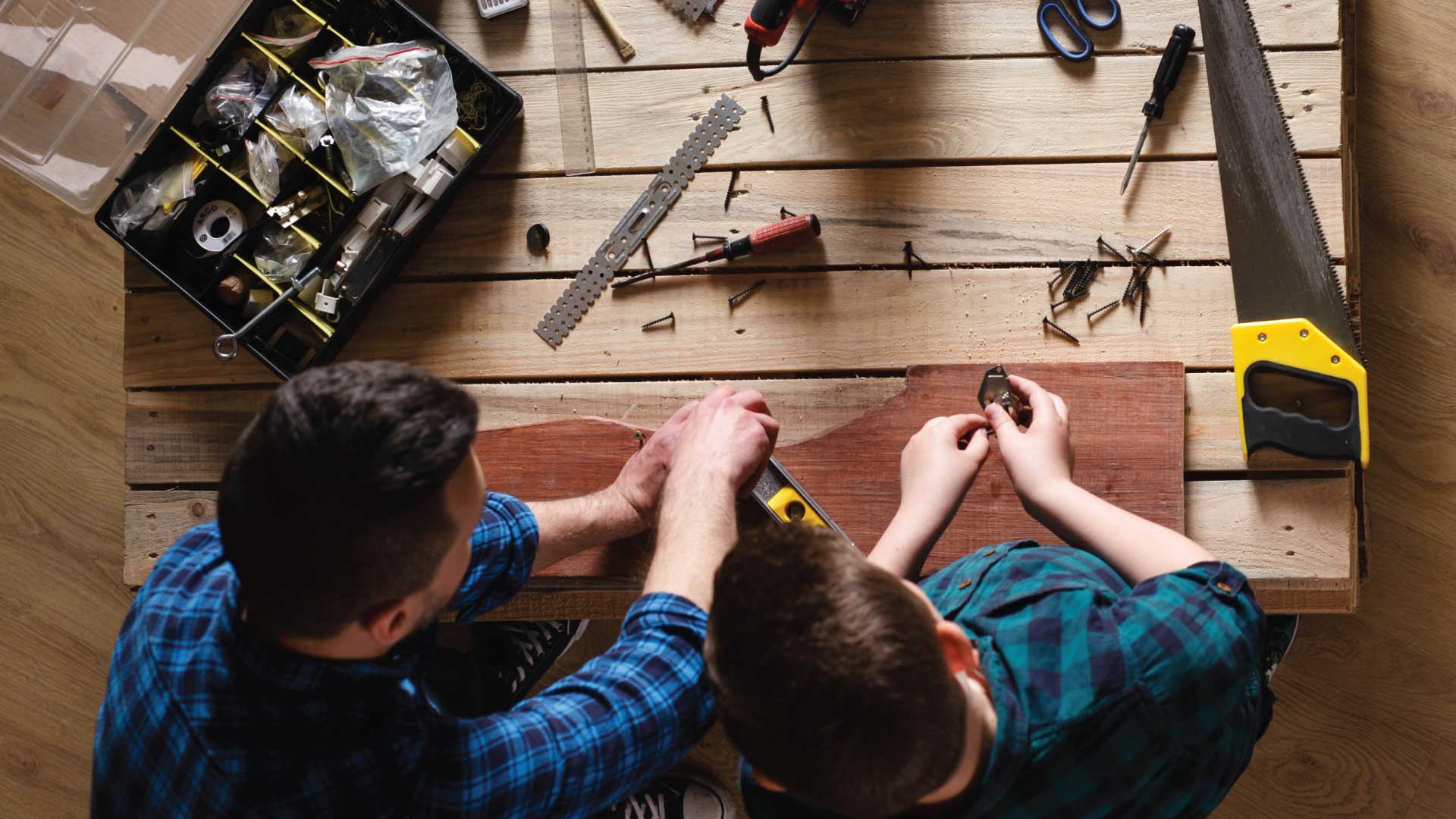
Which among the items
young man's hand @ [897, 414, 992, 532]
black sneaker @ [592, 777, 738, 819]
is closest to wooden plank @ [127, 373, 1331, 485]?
young man's hand @ [897, 414, 992, 532]

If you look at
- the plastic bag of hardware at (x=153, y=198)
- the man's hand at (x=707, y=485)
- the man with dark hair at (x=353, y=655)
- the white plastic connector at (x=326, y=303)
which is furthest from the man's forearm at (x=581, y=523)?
the plastic bag of hardware at (x=153, y=198)

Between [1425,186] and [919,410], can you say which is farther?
[1425,186]

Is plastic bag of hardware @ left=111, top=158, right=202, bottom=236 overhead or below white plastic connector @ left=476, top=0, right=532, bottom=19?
below

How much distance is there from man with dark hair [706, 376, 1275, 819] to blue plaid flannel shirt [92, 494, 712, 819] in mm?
183

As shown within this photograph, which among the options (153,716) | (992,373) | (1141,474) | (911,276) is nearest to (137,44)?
(153,716)

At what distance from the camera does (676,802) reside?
2.15 meters

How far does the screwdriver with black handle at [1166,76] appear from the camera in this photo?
1688 millimetres

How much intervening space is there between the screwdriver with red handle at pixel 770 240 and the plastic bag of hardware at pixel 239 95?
2.51ft

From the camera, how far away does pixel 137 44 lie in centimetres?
184

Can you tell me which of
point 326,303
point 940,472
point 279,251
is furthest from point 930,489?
point 279,251

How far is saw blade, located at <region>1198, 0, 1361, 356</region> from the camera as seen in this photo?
66.5 inches

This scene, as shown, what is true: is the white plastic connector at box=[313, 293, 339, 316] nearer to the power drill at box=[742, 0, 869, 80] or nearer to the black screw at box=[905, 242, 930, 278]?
the power drill at box=[742, 0, 869, 80]

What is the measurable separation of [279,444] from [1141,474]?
1.33 m

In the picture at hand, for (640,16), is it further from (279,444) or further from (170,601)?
(170,601)
